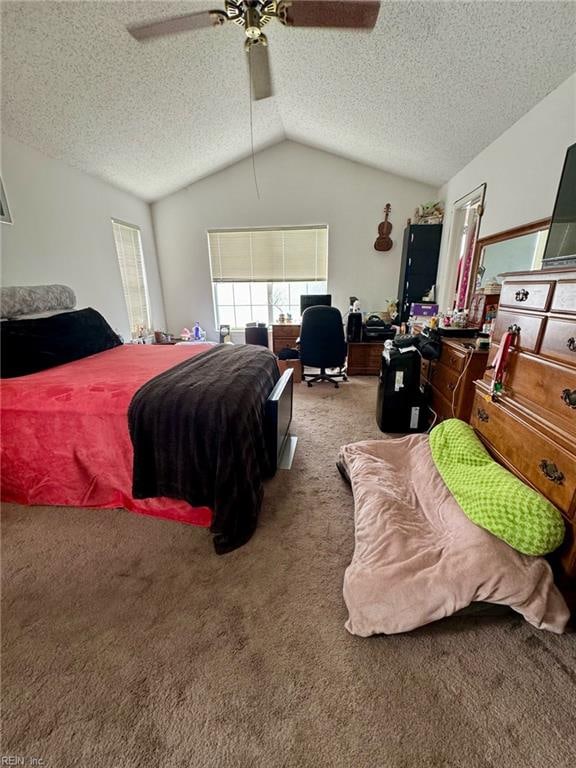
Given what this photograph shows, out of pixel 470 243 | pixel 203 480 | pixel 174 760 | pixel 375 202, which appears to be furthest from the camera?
pixel 375 202

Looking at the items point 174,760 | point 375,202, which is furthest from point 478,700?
point 375,202

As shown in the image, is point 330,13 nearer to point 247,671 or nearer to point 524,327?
point 524,327

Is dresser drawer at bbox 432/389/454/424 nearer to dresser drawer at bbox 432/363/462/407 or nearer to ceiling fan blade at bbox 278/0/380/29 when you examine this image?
dresser drawer at bbox 432/363/462/407

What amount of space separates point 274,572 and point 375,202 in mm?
4642

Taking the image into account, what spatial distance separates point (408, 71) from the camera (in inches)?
85.4

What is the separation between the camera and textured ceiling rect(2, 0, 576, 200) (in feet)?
5.63

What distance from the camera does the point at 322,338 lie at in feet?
11.1

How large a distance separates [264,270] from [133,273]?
1876 millimetres

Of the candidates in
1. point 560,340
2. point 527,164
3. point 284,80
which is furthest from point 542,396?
point 284,80

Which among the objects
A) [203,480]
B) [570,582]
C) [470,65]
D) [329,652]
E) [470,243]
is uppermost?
[470,65]

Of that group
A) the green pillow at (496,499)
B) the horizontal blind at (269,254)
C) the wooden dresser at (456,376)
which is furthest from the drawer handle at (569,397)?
the horizontal blind at (269,254)

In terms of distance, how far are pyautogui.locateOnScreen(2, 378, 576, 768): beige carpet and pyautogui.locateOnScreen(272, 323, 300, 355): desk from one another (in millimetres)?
3336

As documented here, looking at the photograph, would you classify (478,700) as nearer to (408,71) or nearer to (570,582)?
(570,582)

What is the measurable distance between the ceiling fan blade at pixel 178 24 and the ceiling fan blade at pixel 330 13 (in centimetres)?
33
